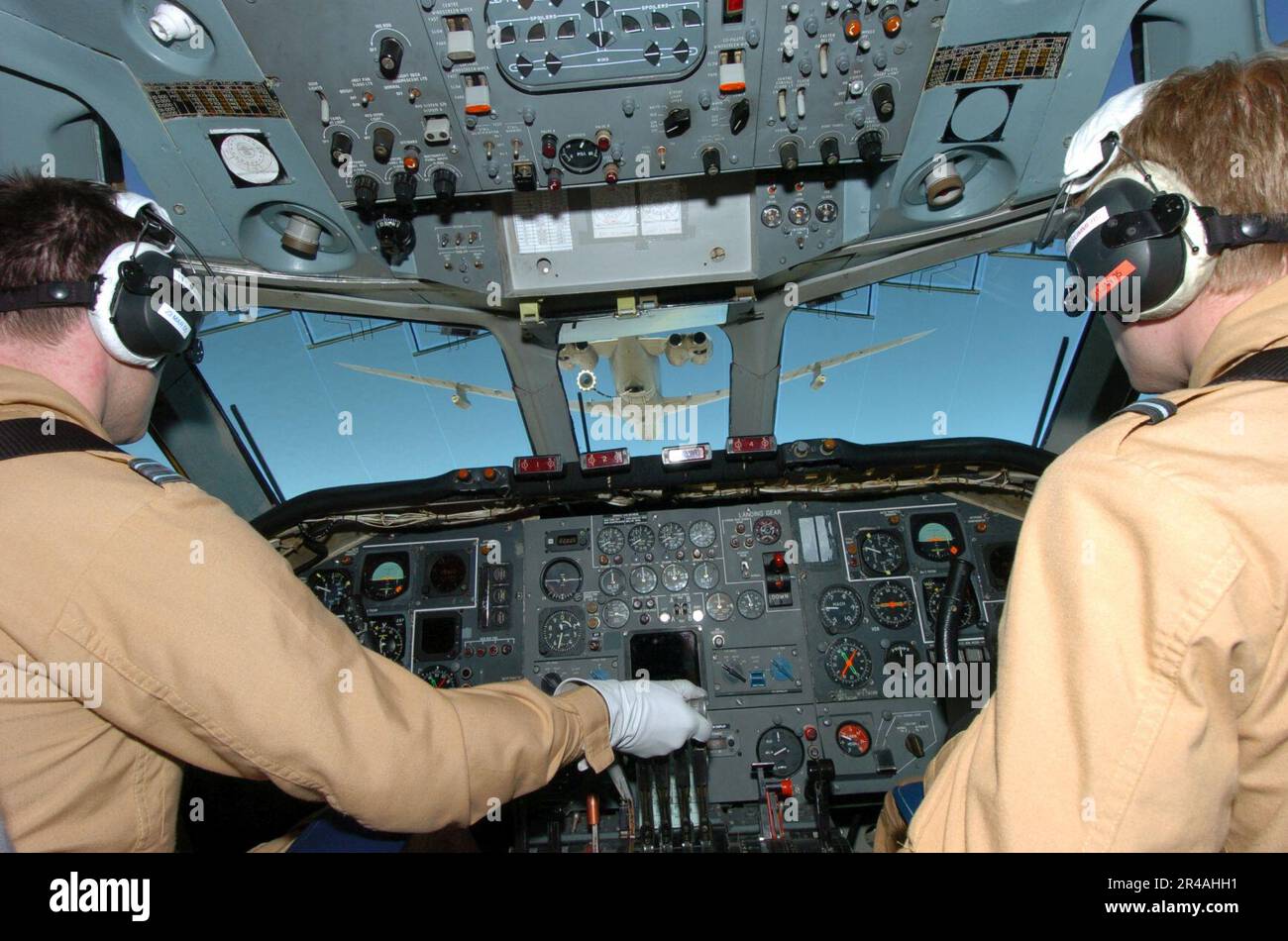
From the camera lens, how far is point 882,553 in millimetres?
3393

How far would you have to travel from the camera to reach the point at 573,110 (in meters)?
2.10

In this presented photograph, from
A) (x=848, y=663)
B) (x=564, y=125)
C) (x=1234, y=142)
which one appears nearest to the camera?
(x=1234, y=142)

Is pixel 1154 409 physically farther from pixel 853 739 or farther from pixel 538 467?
pixel 853 739

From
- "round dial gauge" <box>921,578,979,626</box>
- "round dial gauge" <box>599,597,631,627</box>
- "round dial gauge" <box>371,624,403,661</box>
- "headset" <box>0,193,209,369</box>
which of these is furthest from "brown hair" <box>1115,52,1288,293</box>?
"round dial gauge" <box>371,624,403,661</box>

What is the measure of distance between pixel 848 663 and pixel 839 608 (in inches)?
10.1

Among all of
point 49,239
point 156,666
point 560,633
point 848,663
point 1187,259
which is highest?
point 49,239

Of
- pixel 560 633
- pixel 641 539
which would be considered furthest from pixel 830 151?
pixel 560 633

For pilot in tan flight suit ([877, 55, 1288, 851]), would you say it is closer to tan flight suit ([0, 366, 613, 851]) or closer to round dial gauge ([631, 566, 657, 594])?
tan flight suit ([0, 366, 613, 851])

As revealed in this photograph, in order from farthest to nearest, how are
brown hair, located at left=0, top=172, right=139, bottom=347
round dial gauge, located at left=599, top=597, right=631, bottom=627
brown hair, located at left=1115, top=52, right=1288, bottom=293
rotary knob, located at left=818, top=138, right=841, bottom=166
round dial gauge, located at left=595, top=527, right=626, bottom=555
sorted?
round dial gauge, located at left=595, top=527, right=626, bottom=555 < round dial gauge, located at left=599, top=597, right=631, bottom=627 < rotary knob, located at left=818, top=138, right=841, bottom=166 < brown hair, located at left=0, top=172, right=139, bottom=347 < brown hair, located at left=1115, top=52, right=1288, bottom=293

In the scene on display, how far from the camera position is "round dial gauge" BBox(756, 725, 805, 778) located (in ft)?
10.2

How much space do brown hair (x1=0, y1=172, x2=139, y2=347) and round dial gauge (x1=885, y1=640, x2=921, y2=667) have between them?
124 inches

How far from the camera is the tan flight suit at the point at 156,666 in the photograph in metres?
1.02
